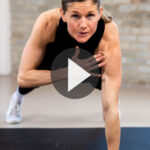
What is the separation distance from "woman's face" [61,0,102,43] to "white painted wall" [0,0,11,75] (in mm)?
2073

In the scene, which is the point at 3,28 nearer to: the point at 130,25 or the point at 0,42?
the point at 0,42

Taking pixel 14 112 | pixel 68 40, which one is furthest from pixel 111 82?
pixel 14 112

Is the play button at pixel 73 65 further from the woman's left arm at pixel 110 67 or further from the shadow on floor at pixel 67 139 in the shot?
the shadow on floor at pixel 67 139

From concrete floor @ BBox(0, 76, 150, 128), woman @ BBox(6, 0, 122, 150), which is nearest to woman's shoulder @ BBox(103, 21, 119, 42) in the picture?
woman @ BBox(6, 0, 122, 150)

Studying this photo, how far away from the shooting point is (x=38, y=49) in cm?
164

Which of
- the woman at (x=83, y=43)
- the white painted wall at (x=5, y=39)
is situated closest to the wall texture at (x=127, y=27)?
the white painted wall at (x=5, y=39)

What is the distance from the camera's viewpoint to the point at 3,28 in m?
3.28

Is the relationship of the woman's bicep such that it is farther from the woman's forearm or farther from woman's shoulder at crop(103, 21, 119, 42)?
the woman's forearm

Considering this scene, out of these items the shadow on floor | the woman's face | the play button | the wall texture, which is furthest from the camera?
the wall texture

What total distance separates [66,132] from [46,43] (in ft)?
2.07

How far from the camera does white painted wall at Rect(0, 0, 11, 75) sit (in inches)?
127

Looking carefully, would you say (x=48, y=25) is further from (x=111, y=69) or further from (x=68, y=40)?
(x=111, y=69)

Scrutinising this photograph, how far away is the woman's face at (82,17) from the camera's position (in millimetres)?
1256

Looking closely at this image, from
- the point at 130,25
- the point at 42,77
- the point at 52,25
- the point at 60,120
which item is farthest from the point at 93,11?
the point at 130,25
